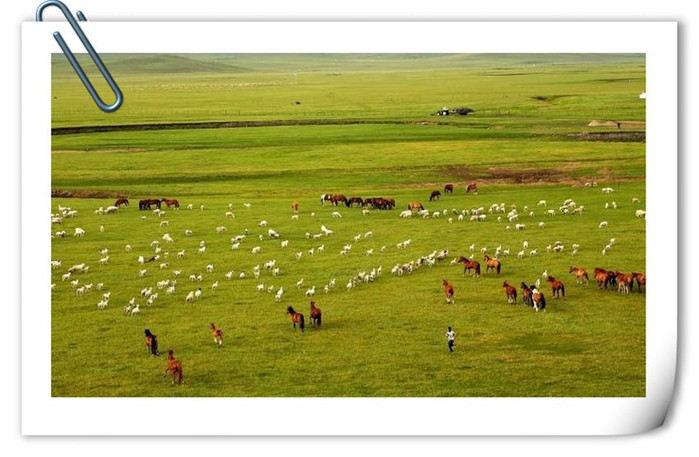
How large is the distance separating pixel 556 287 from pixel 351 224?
94.4 inches

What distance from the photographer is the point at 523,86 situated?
1602 cm

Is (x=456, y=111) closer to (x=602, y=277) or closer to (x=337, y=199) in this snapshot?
(x=337, y=199)

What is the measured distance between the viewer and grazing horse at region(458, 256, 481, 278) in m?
15.9

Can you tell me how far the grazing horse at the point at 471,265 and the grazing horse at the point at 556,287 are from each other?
2.54 feet

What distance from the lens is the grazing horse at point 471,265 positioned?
15.9 meters

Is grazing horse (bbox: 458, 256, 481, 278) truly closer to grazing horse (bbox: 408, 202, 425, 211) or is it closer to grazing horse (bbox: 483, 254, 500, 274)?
grazing horse (bbox: 483, 254, 500, 274)

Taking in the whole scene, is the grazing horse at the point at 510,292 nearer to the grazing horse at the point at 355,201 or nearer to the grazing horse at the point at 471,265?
the grazing horse at the point at 471,265

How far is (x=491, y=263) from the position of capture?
16047 millimetres

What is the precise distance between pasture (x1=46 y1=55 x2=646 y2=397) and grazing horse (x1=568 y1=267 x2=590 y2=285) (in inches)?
2.7

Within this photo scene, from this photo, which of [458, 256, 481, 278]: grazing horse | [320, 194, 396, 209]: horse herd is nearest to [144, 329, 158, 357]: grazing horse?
[320, 194, 396, 209]: horse herd

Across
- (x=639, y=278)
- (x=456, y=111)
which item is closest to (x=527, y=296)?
(x=639, y=278)
